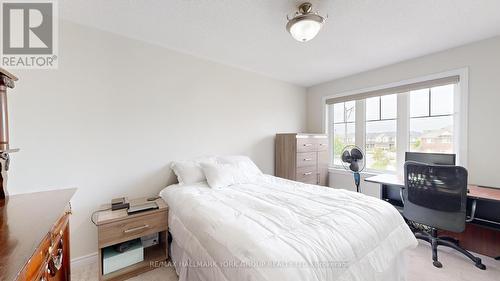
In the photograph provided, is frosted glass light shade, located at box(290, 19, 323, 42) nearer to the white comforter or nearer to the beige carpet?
the white comforter

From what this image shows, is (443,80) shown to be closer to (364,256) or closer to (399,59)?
(399,59)

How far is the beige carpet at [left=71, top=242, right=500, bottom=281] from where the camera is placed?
178 cm

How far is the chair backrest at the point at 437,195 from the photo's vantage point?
182 centimetres

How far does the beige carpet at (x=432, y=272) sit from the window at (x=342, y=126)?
198 centimetres

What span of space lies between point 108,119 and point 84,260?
1.47m

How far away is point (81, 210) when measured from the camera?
1946mm

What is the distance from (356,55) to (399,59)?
732mm

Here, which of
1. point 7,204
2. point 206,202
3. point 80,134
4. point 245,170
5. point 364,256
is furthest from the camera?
point 245,170

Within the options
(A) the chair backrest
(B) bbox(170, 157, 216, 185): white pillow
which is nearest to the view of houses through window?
(A) the chair backrest

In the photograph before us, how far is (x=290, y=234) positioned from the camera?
44.7 inches

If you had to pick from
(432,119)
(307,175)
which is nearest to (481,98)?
(432,119)

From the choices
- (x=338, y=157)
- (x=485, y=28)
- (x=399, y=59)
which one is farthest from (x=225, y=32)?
(x=338, y=157)

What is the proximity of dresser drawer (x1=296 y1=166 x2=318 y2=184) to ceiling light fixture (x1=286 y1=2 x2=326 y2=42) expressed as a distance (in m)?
2.20

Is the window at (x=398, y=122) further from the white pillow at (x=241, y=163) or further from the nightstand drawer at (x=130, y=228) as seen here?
the nightstand drawer at (x=130, y=228)
